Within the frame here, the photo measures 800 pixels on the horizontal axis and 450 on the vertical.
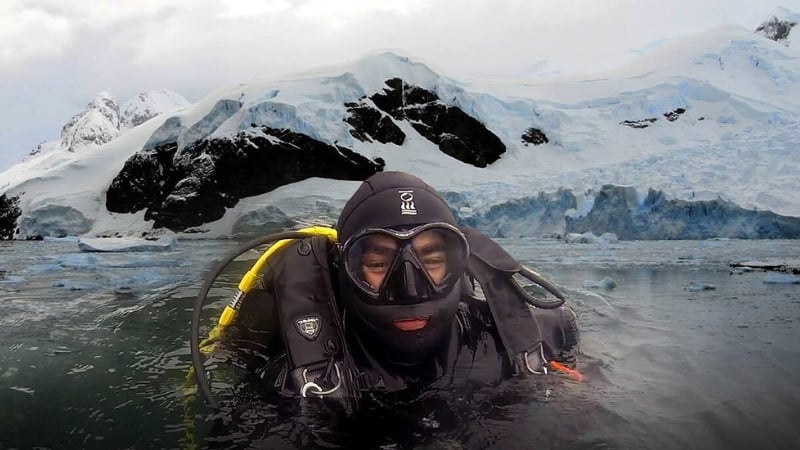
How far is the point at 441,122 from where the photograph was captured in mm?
36406

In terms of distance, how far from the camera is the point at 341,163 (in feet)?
111

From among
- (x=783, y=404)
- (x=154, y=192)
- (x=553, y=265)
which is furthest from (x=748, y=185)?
(x=154, y=192)

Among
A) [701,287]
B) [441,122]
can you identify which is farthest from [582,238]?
[441,122]

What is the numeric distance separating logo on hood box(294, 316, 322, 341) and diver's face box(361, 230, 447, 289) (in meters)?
0.32

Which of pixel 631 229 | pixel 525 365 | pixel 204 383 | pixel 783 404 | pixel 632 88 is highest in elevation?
pixel 632 88

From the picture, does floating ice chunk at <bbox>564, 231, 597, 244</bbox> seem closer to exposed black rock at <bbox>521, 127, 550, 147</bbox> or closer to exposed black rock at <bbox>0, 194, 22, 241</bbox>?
exposed black rock at <bbox>521, 127, 550, 147</bbox>

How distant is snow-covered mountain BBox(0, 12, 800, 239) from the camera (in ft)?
75.0

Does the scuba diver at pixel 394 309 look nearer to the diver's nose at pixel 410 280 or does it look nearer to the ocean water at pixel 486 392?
the diver's nose at pixel 410 280

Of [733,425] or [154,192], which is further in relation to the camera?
[154,192]

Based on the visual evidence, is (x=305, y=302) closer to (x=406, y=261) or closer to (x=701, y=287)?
(x=406, y=261)

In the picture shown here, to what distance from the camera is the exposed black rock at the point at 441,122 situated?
34250mm

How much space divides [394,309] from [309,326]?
0.45m

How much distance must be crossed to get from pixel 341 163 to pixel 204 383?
32.1 metres

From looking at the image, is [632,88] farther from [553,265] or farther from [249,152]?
[553,265]
